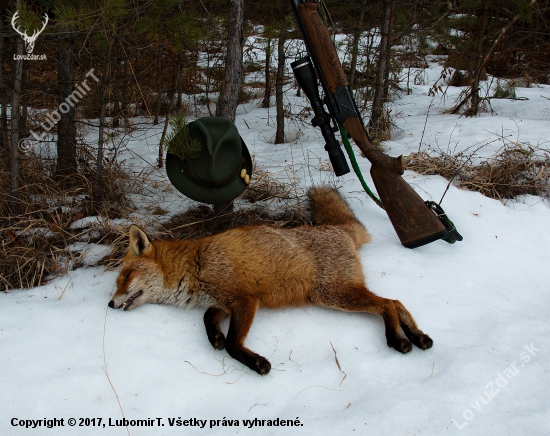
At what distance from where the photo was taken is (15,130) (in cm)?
366

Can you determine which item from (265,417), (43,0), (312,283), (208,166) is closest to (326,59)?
(208,166)

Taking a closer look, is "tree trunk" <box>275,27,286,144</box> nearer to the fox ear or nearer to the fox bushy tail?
the fox bushy tail

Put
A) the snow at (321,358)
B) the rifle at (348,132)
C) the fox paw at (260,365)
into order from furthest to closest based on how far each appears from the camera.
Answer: the rifle at (348,132), the fox paw at (260,365), the snow at (321,358)

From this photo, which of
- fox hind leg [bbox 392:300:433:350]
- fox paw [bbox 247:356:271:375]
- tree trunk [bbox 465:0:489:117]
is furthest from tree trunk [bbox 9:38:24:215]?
tree trunk [bbox 465:0:489:117]

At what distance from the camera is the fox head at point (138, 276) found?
10.6ft

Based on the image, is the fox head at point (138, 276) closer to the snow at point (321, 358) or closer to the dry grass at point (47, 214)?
the snow at point (321, 358)

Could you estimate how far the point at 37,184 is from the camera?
4402 mm

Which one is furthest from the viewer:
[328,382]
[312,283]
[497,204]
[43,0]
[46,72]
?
[46,72]

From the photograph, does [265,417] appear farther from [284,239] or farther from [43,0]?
[43,0]

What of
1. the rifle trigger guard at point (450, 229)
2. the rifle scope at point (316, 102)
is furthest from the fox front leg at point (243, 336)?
the rifle trigger guard at point (450, 229)

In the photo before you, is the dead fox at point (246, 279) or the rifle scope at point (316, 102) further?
the rifle scope at point (316, 102)

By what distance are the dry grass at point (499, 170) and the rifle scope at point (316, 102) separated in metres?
1.74

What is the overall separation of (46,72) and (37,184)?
16.7 ft

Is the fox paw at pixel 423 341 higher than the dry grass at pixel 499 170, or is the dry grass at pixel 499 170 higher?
the dry grass at pixel 499 170
